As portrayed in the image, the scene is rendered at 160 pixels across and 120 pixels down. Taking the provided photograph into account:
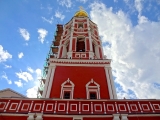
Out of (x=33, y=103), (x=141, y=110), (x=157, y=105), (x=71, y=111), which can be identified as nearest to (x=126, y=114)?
(x=141, y=110)

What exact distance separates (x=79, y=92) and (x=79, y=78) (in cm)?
132

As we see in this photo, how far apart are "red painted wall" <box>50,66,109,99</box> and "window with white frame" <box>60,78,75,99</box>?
0.67 ft

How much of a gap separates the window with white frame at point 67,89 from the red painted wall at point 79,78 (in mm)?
A: 205

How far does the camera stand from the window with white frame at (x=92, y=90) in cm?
1481

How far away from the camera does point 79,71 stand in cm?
1647

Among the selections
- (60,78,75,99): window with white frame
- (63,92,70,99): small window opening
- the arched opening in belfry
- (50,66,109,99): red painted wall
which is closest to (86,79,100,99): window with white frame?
(50,66,109,99): red painted wall

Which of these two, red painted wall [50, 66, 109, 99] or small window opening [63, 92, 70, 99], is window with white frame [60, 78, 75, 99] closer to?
small window opening [63, 92, 70, 99]

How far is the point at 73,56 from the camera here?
18375 millimetres

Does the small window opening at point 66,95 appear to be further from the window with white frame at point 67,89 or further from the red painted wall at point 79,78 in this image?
the red painted wall at point 79,78

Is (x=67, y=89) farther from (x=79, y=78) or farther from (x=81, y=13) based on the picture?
(x=81, y=13)

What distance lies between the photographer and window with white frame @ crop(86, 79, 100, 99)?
1481 cm

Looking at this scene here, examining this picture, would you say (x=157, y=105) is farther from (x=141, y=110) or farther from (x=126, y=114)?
(x=126, y=114)

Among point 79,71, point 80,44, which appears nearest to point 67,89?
point 79,71

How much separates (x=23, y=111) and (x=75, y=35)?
1062 centimetres
